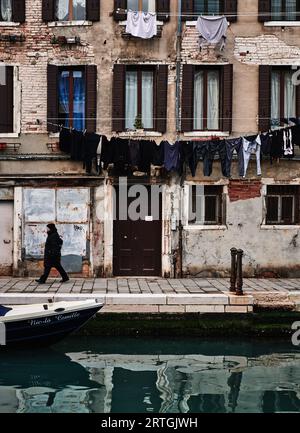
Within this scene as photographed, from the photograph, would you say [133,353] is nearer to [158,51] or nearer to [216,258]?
[216,258]

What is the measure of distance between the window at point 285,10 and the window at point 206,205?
4836mm

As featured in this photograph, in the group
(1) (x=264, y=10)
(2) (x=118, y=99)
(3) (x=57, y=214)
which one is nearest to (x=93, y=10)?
(2) (x=118, y=99)

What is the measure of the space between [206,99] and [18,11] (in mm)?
5549

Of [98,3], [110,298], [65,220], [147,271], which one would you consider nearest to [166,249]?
[147,271]

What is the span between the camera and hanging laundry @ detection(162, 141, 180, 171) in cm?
1802

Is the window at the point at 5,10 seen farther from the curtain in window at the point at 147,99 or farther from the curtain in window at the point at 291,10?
the curtain in window at the point at 291,10

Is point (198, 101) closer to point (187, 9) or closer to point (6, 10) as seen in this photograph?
point (187, 9)

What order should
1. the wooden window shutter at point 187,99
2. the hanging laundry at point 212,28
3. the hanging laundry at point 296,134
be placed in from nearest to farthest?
the hanging laundry at point 296,134 < the hanging laundry at point 212,28 < the wooden window shutter at point 187,99

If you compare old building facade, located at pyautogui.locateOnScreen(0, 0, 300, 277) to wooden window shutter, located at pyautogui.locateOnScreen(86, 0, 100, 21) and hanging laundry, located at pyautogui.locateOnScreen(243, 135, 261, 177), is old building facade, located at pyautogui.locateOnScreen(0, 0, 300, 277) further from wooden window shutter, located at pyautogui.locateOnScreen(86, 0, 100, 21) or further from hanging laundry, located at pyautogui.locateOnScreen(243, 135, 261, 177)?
hanging laundry, located at pyautogui.locateOnScreen(243, 135, 261, 177)

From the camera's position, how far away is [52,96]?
18.5m

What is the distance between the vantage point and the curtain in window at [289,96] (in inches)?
742

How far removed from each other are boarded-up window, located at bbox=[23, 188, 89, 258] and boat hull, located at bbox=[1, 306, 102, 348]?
525cm

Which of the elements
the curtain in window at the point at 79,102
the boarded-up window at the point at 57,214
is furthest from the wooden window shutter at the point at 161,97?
the boarded-up window at the point at 57,214
